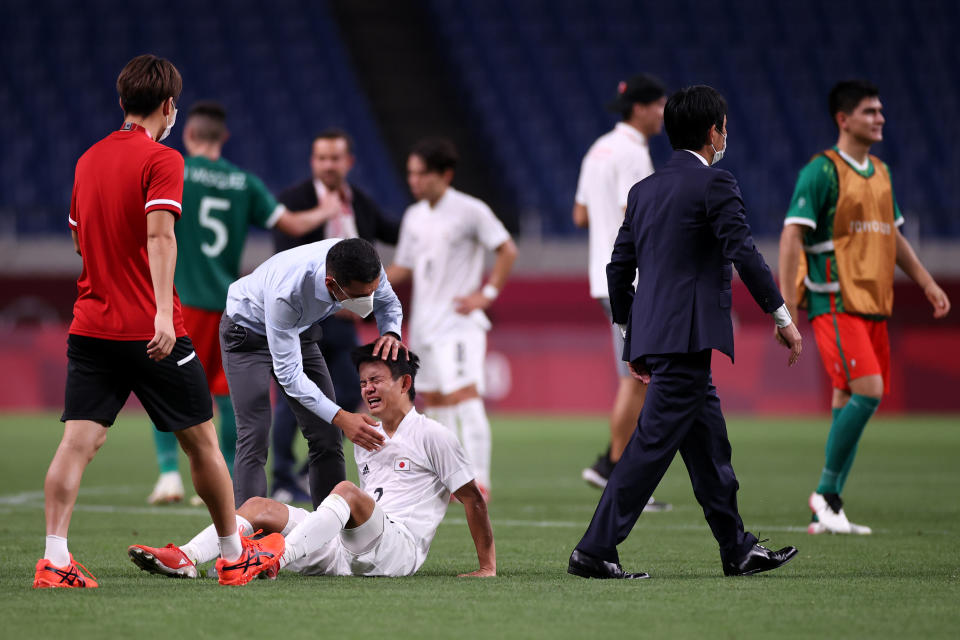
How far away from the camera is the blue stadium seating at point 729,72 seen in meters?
20.9

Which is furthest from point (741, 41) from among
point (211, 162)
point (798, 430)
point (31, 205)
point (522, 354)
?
point (211, 162)

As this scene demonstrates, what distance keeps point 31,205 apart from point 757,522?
624 inches

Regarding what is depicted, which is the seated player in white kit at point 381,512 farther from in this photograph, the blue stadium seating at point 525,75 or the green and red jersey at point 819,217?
the blue stadium seating at point 525,75

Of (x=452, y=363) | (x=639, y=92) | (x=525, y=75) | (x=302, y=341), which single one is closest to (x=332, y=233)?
(x=452, y=363)

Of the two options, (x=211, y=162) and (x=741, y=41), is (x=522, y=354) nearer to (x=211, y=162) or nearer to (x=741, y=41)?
(x=741, y=41)

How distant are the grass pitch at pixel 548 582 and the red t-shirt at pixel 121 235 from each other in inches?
37.4

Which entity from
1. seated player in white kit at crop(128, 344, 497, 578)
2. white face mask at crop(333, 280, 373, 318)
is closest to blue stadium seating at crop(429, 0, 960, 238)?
seated player in white kit at crop(128, 344, 497, 578)

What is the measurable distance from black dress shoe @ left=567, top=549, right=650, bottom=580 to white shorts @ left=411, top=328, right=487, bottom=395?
12.2 ft

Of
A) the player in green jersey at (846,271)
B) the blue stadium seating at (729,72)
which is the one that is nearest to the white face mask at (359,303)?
the player in green jersey at (846,271)

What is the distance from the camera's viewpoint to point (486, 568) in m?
5.18

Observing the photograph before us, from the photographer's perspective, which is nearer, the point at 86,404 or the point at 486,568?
the point at 86,404

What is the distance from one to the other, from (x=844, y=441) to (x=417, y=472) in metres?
2.71

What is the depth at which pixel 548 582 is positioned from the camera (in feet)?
16.6

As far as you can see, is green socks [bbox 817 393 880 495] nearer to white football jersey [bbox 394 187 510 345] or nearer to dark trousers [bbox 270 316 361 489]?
white football jersey [bbox 394 187 510 345]
